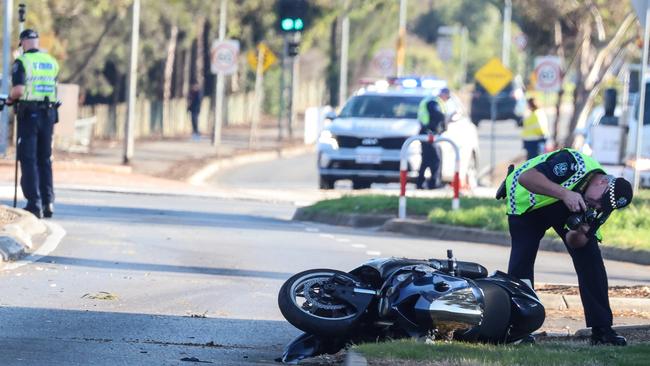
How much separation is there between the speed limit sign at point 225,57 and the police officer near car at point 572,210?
26.7m

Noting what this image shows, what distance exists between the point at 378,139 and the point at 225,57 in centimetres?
981

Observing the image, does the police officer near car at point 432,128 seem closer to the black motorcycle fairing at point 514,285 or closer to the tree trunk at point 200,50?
the black motorcycle fairing at point 514,285

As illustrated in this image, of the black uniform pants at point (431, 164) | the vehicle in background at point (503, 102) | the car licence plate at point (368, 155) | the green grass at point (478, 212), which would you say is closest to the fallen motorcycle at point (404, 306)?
the green grass at point (478, 212)

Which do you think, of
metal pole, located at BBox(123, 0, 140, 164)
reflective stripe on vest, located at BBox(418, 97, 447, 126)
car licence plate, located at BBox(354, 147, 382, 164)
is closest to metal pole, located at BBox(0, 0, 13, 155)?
metal pole, located at BBox(123, 0, 140, 164)

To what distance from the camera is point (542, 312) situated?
29.0ft

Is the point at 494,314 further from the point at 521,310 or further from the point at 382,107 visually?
the point at 382,107

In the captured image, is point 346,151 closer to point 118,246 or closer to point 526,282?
point 118,246

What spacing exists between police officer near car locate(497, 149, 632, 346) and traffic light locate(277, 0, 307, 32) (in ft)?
77.5

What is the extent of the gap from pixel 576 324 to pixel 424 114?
609 inches

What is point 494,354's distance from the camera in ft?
26.5

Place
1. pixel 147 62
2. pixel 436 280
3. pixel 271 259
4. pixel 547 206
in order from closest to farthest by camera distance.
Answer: pixel 436 280
pixel 547 206
pixel 271 259
pixel 147 62

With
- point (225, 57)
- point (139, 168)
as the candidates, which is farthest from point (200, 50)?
point (139, 168)

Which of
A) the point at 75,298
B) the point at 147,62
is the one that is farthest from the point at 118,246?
the point at 147,62

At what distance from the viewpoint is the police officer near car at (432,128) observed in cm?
2616
